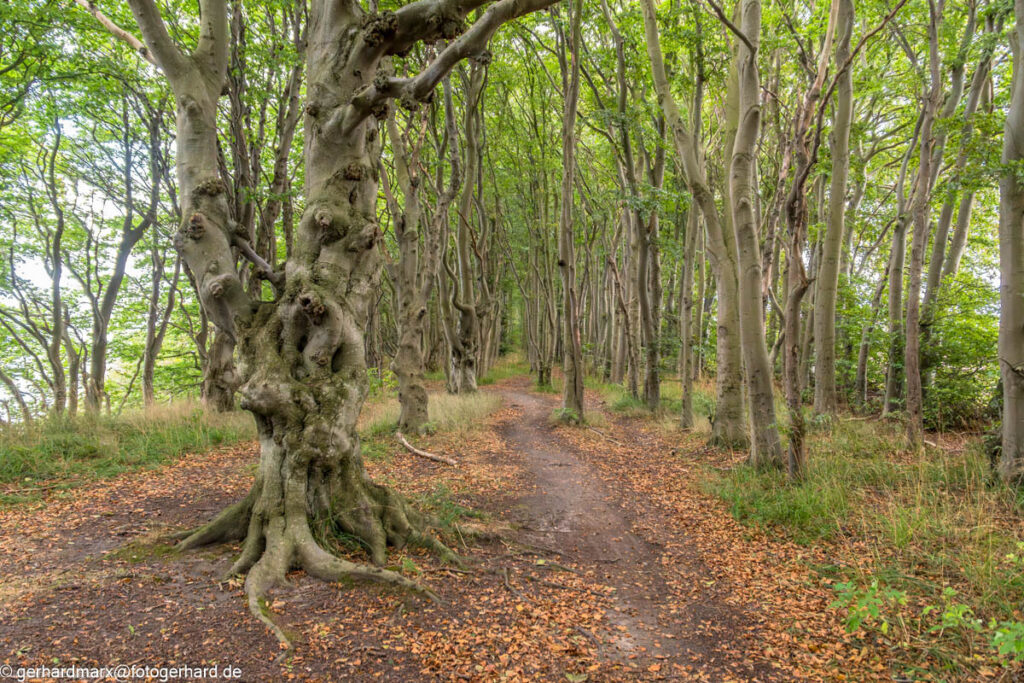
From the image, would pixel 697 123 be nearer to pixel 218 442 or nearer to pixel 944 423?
pixel 944 423

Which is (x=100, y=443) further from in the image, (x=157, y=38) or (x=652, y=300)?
(x=652, y=300)

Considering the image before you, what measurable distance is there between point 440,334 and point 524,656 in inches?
851

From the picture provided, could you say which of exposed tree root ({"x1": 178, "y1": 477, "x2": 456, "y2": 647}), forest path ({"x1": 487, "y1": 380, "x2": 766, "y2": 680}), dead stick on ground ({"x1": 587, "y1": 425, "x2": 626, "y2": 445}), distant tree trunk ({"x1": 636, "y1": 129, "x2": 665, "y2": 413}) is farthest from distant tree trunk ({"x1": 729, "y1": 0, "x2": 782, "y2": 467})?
distant tree trunk ({"x1": 636, "y1": 129, "x2": 665, "y2": 413})

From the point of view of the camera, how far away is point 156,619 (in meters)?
3.01

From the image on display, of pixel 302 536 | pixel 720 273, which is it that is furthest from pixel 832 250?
pixel 302 536

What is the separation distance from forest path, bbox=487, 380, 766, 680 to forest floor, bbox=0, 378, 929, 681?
2cm

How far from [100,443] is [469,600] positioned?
20.5 feet

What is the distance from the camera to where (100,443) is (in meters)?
6.98

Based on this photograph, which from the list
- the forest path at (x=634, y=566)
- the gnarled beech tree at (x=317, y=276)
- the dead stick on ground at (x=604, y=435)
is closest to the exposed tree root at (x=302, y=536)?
the gnarled beech tree at (x=317, y=276)

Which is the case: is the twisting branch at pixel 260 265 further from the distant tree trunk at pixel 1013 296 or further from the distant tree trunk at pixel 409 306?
the distant tree trunk at pixel 1013 296

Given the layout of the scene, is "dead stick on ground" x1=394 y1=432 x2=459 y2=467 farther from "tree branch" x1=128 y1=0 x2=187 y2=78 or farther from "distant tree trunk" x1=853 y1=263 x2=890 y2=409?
"distant tree trunk" x1=853 y1=263 x2=890 y2=409

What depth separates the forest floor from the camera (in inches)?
113

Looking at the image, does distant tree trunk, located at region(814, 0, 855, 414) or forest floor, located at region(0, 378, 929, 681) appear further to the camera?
distant tree trunk, located at region(814, 0, 855, 414)

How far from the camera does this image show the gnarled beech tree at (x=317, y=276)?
3.94m
